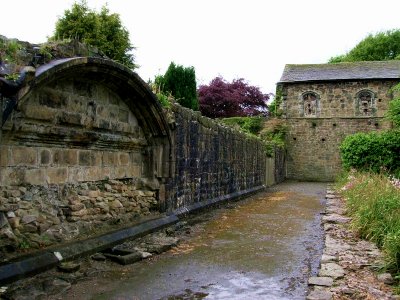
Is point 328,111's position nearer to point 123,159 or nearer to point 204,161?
point 204,161

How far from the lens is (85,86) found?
5699mm

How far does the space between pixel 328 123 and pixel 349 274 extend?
23792mm

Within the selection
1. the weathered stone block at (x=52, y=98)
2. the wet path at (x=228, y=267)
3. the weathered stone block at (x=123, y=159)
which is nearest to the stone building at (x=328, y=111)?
the wet path at (x=228, y=267)

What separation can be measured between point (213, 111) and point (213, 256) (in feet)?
109

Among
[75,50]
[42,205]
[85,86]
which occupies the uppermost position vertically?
[75,50]

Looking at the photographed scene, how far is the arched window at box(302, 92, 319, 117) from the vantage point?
27891 mm

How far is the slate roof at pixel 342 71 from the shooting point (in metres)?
27.3

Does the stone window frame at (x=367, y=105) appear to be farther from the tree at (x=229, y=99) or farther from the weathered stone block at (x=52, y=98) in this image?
the weathered stone block at (x=52, y=98)

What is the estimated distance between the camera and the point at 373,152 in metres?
19.3

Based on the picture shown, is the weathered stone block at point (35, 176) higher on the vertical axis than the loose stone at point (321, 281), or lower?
higher

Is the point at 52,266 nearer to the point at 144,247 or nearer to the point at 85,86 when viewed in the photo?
the point at 144,247

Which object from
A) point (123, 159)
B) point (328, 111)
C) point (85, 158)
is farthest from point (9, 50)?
point (328, 111)

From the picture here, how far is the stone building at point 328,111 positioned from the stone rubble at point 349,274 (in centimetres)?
2103

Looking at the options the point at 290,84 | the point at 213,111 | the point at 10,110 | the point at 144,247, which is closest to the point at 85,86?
the point at 10,110
